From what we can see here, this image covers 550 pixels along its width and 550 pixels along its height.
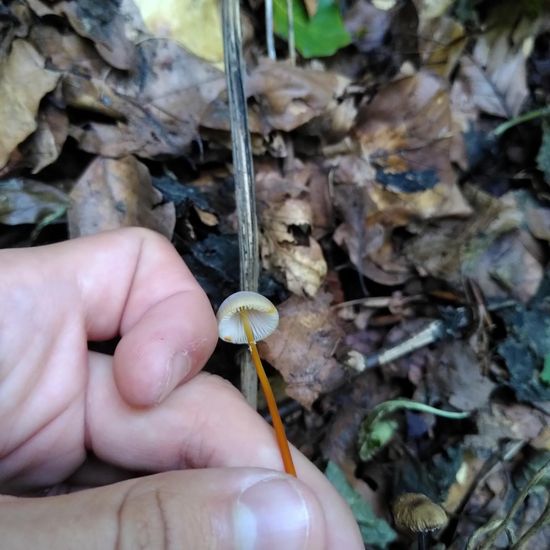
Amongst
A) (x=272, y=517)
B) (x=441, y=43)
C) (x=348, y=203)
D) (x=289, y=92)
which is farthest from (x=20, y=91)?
(x=441, y=43)

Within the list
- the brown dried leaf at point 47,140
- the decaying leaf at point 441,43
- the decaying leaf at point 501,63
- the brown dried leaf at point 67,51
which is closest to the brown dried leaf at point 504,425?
the decaying leaf at point 501,63

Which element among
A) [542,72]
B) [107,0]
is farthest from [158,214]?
[542,72]

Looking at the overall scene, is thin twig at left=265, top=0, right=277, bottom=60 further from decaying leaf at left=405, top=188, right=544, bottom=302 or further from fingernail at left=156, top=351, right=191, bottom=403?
fingernail at left=156, top=351, right=191, bottom=403

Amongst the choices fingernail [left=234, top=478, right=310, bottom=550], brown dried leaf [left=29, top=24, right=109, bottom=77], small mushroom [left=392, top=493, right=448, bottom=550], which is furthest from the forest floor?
fingernail [left=234, top=478, right=310, bottom=550]

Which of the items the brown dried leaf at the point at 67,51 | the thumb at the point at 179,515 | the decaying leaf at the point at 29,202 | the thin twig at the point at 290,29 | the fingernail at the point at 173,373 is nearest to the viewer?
the thumb at the point at 179,515

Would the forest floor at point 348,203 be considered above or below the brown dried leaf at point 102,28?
below

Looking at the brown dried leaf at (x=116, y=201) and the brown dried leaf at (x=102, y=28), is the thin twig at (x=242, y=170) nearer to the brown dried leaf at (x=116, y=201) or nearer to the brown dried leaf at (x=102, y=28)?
the brown dried leaf at (x=116, y=201)
